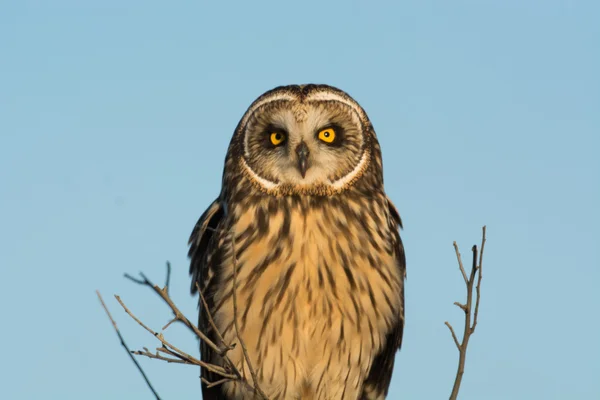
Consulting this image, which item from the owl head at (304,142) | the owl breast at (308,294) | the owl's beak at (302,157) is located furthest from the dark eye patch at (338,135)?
the owl breast at (308,294)

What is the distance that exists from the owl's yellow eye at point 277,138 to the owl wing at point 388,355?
1.05 meters

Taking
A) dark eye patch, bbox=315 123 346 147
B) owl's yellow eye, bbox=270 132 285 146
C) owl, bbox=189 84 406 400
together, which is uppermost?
dark eye patch, bbox=315 123 346 147

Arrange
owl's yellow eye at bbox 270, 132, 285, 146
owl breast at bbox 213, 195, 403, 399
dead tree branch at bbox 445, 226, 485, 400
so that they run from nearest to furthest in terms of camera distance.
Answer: dead tree branch at bbox 445, 226, 485, 400, owl breast at bbox 213, 195, 403, 399, owl's yellow eye at bbox 270, 132, 285, 146

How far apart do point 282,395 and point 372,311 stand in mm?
851

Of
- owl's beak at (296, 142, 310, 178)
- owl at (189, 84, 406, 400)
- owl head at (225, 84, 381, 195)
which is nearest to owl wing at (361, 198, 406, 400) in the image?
owl at (189, 84, 406, 400)

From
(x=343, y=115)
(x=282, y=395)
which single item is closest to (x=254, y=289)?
(x=282, y=395)

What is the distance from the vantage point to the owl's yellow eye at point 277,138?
607cm

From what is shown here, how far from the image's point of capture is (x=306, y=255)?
5.76 m

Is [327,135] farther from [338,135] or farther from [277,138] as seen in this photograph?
[277,138]

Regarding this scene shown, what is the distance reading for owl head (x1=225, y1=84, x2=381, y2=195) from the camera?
596cm

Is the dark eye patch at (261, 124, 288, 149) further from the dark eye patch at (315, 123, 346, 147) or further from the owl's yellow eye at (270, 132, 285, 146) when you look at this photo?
the dark eye patch at (315, 123, 346, 147)

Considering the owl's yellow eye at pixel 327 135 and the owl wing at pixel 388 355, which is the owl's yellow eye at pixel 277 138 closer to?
the owl's yellow eye at pixel 327 135

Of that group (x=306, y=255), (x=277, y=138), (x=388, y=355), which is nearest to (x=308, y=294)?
(x=306, y=255)

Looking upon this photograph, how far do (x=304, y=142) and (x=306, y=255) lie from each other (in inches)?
31.0
